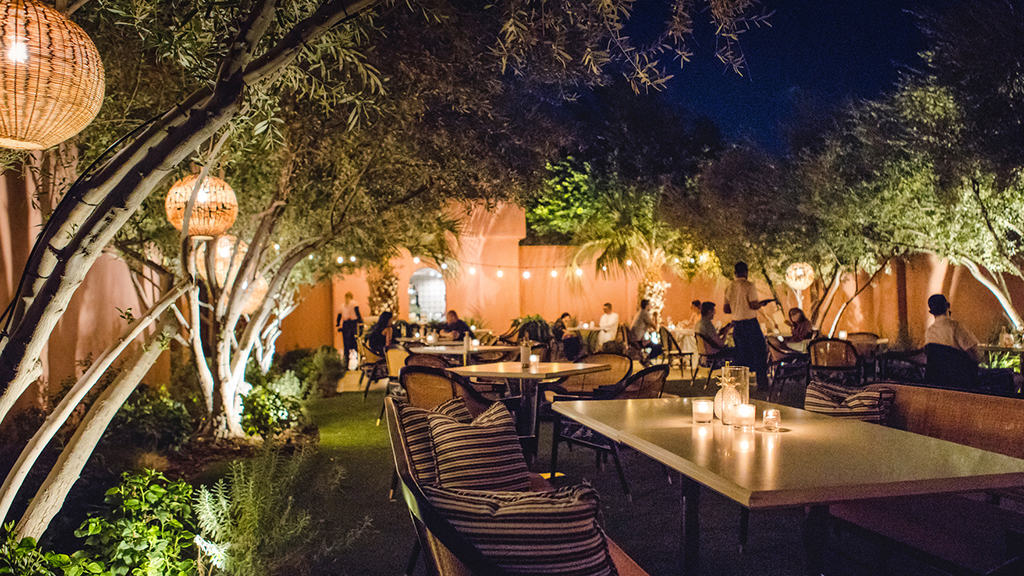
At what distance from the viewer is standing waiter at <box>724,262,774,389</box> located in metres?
8.95

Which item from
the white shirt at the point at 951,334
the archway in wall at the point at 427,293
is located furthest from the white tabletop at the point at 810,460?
the archway in wall at the point at 427,293

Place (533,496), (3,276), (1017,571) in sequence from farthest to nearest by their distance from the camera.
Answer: (3,276)
(1017,571)
(533,496)

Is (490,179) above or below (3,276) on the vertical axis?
above

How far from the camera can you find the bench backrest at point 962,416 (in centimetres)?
341

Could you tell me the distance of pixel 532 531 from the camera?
178 centimetres

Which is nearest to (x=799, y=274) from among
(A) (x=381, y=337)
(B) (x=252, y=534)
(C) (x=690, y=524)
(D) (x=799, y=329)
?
(D) (x=799, y=329)

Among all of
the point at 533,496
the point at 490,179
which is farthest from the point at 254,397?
the point at 533,496

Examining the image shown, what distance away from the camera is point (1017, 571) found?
2.43 m

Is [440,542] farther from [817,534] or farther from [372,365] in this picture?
[372,365]

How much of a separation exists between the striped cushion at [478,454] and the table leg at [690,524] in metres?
0.67

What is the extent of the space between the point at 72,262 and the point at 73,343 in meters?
6.00

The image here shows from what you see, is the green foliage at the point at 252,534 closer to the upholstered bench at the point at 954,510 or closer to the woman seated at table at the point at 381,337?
the upholstered bench at the point at 954,510

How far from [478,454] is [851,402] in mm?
2001

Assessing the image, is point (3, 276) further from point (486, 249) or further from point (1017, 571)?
point (486, 249)
